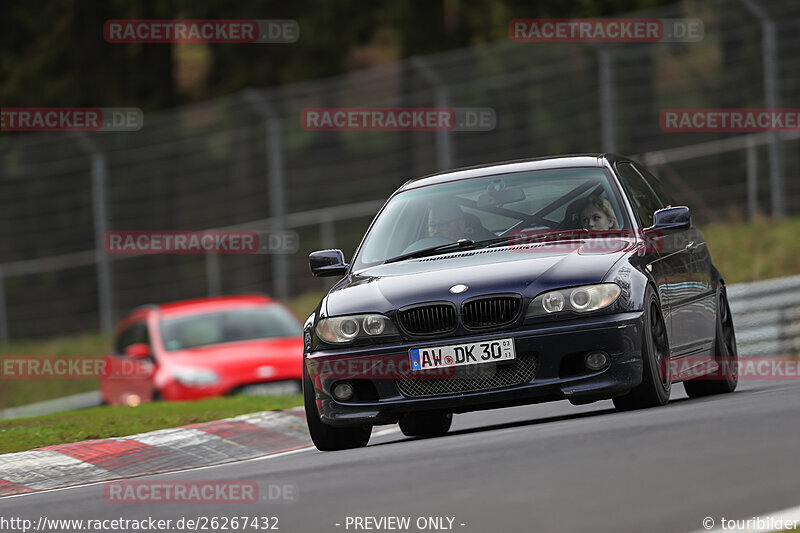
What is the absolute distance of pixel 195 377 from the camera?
15.6m

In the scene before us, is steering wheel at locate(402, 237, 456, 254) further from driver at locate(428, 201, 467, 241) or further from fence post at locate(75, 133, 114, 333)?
fence post at locate(75, 133, 114, 333)

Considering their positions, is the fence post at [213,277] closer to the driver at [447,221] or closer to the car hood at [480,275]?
the driver at [447,221]

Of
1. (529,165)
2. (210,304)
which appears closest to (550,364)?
(529,165)

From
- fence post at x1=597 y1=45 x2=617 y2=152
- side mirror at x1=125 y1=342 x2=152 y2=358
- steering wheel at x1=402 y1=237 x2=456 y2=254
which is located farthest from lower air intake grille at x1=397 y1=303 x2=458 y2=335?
fence post at x1=597 y1=45 x2=617 y2=152

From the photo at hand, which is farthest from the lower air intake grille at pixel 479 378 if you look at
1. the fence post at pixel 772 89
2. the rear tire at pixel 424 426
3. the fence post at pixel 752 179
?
the fence post at pixel 752 179

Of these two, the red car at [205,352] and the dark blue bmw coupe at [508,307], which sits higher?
the dark blue bmw coupe at [508,307]

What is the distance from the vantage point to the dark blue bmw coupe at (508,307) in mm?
8633

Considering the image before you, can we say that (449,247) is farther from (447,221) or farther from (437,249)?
(447,221)

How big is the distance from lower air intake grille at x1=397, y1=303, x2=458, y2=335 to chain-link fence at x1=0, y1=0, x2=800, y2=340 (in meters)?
12.1

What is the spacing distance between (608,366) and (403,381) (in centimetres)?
108

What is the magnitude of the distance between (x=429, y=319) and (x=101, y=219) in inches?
628

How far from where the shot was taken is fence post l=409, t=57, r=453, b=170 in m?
21.6

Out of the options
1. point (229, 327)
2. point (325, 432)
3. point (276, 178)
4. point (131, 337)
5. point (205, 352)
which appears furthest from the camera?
point (276, 178)

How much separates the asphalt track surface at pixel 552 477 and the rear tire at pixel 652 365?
0.45 feet
